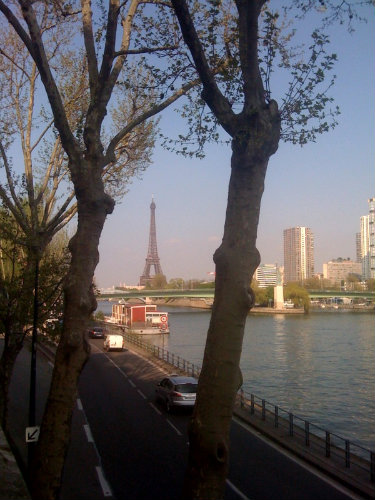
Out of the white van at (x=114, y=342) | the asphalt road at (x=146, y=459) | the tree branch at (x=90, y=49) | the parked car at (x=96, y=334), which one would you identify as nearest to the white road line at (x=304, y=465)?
the asphalt road at (x=146, y=459)

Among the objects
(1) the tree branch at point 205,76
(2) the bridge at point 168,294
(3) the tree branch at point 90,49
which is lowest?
(2) the bridge at point 168,294

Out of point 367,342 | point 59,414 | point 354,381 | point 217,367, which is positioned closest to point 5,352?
point 59,414

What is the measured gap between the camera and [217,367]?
5195 mm

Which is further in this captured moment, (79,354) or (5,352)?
(5,352)

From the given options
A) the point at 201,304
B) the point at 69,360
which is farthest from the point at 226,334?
the point at 201,304

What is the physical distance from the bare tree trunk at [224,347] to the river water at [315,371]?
561 inches

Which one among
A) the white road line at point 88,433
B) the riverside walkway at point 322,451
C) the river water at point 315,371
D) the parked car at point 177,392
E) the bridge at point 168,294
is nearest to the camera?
the riverside walkway at point 322,451

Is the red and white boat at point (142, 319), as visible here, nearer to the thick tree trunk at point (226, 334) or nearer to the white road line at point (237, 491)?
the white road line at point (237, 491)

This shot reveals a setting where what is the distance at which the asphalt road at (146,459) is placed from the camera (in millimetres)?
9930

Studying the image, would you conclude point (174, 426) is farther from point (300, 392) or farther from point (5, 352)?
point (300, 392)

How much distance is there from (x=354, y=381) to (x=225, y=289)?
26.1 m

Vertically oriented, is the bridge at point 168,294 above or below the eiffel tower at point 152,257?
below

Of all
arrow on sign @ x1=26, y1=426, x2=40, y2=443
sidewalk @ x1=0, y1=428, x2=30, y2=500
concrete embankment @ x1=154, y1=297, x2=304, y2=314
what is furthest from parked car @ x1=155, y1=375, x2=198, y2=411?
concrete embankment @ x1=154, y1=297, x2=304, y2=314

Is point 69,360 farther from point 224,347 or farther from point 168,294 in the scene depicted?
point 168,294
